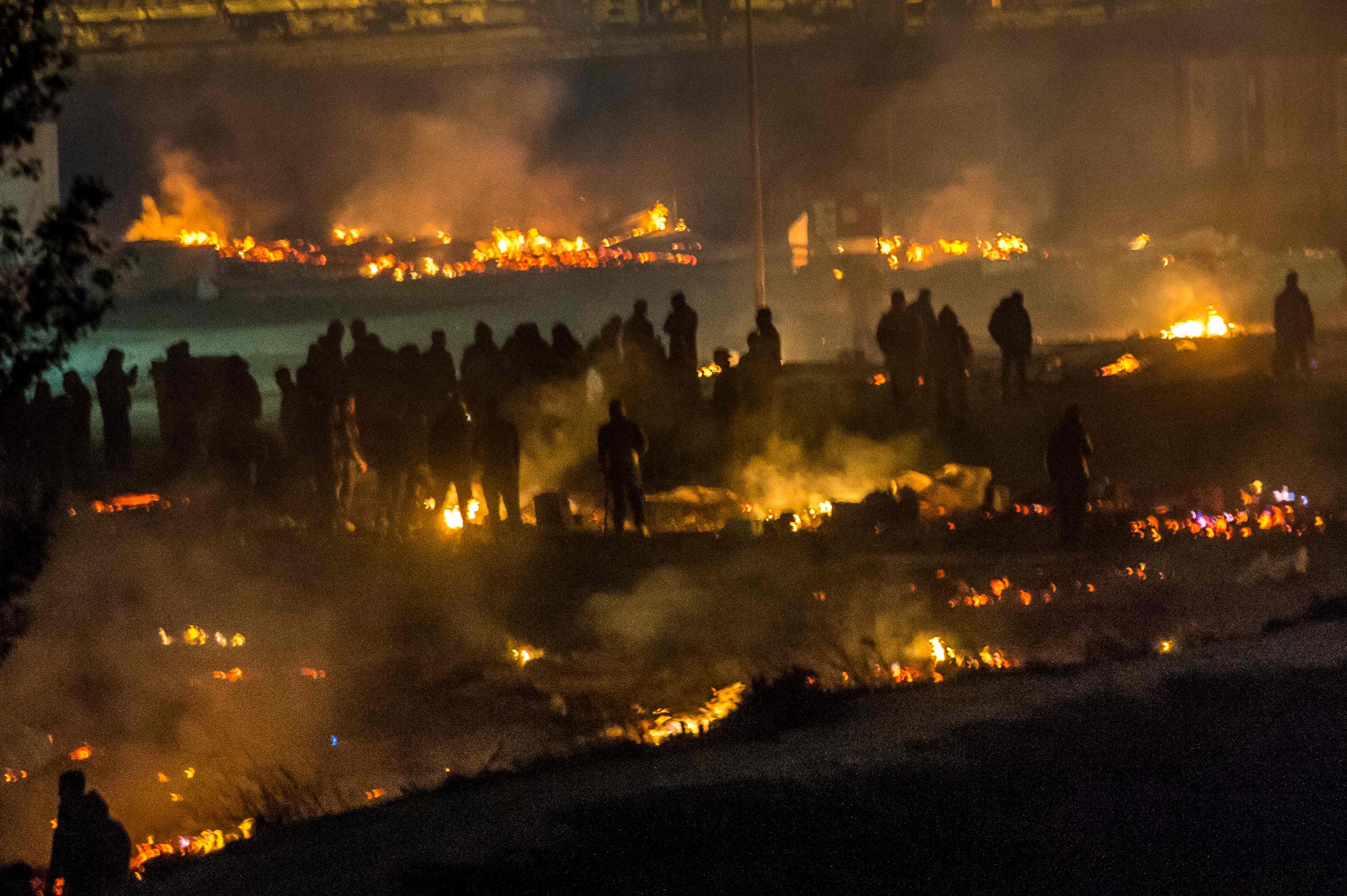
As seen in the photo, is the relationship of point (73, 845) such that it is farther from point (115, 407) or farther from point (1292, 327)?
point (1292, 327)

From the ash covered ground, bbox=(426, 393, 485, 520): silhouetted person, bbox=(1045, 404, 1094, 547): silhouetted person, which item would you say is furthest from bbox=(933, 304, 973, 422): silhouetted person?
bbox=(426, 393, 485, 520): silhouetted person

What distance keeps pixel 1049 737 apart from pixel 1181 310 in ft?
76.8

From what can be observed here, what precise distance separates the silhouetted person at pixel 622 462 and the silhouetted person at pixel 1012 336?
5.20 m

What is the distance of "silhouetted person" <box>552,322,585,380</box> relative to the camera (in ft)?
49.1

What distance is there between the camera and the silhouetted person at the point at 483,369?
562 inches

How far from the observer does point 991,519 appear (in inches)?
476

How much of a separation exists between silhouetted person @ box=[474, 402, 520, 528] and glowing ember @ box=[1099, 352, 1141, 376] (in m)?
8.69

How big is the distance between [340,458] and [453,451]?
123 centimetres

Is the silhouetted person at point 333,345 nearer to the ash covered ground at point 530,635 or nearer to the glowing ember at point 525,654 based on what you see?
the ash covered ground at point 530,635

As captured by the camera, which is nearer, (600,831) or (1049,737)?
(600,831)

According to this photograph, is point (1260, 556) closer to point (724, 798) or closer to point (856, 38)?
point (724, 798)

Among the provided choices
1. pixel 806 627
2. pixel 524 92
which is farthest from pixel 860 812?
pixel 524 92

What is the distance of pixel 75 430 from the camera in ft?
51.0

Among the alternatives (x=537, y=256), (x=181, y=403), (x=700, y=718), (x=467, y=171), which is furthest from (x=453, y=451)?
(x=467, y=171)
